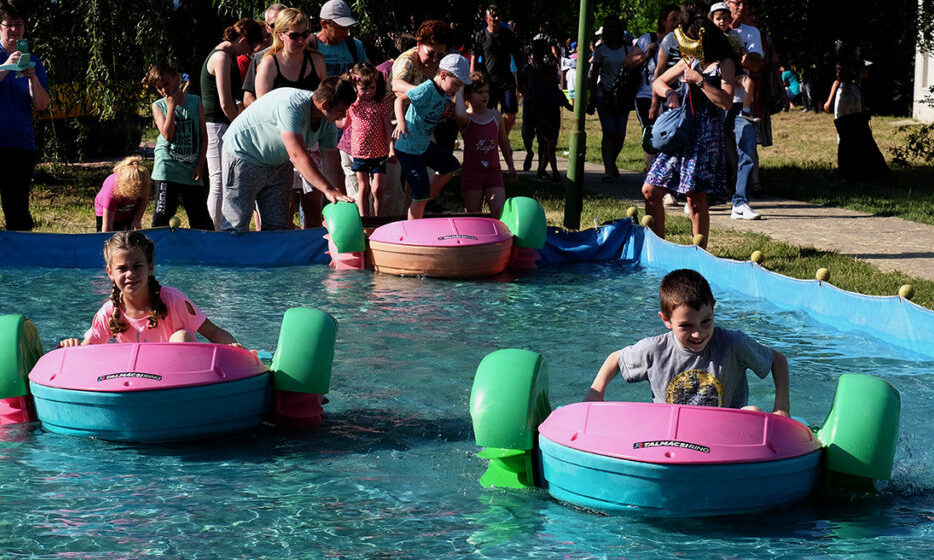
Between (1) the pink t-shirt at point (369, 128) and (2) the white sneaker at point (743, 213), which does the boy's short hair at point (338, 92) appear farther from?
(2) the white sneaker at point (743, 213)

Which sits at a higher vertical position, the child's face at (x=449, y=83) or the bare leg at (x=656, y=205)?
the child's face at (x=449, y=83)

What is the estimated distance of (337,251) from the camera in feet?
30.2

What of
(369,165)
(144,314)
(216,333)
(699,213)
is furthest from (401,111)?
(144,314)

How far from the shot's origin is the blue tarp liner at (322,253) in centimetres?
809

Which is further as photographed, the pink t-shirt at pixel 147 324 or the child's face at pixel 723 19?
the child's face at pixel 723 19

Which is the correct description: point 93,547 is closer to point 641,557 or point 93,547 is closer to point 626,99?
point 641,557

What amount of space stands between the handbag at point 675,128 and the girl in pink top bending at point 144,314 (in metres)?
4.41

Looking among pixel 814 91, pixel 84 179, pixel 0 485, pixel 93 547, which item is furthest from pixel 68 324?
pixel 814 91

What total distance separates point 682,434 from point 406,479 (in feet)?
3.82

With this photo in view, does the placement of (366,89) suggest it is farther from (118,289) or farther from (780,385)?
(780,385)

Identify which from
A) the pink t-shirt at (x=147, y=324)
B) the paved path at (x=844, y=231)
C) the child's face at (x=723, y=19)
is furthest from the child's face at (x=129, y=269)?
the child's face at (x=723, y=19)

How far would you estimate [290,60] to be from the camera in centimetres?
925

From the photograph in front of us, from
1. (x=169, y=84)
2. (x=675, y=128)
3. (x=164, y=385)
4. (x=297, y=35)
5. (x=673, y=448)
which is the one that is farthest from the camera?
(x=169, y=84)

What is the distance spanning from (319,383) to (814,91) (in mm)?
21681
